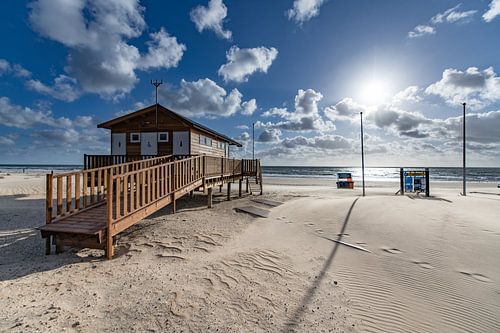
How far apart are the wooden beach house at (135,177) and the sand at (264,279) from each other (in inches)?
28.4

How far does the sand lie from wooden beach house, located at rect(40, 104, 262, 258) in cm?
72

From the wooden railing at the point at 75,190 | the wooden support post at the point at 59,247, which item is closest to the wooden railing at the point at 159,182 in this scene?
the wooden railing at the point at 75,190

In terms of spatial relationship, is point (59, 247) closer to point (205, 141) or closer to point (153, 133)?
point (153, 133)

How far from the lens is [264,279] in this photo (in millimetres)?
4758

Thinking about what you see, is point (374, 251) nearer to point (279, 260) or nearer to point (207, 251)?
point (279, 260)

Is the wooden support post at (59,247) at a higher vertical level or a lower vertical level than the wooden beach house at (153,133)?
lower

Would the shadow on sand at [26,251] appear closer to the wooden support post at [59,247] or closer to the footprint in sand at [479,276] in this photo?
the wooden support post at [59,247]

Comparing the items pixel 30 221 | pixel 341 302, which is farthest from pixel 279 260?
pixel 30 221

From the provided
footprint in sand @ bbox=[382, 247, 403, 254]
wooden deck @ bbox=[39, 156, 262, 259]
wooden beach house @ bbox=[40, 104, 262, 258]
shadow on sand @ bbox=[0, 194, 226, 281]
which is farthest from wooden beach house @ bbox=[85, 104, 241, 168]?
footprint in sand @ bbox=[382, 247, 403, 254]

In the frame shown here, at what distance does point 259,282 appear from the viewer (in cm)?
464

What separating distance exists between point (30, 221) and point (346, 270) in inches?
459

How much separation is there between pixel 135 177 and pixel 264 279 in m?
9.77

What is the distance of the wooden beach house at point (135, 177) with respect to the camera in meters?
5.74

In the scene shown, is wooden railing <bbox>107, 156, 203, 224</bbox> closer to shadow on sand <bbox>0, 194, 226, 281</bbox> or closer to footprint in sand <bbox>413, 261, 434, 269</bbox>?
shadow on sand <bbox>0, 194, 226, 281</bbox>
